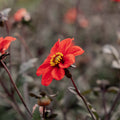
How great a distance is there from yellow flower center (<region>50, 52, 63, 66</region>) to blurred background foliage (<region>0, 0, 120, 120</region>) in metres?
0.24

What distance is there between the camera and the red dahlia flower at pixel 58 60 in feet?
2.49

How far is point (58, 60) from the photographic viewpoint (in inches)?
32.3

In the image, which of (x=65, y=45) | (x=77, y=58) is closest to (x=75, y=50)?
(x=65, y=45)

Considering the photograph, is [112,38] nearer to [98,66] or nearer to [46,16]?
[98,66]

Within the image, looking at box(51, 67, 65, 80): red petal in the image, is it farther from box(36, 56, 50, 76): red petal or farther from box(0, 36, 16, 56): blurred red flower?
box(0, 36, 16, 56): blurred red flower

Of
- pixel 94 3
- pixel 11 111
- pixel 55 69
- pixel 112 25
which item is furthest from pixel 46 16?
pixel 55 69

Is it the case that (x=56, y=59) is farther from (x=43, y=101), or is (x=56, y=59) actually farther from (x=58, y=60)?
(x=43, y=101)

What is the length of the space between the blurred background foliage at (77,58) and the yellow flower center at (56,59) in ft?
0.80

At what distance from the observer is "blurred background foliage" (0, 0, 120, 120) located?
1.25 m

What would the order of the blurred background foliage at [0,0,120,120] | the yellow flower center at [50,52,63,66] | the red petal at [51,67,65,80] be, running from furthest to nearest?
the blurred background foliage at [0,0,120,120], the yellow flower center at [50,52,63,66], the red petal at [51,67,65,80]

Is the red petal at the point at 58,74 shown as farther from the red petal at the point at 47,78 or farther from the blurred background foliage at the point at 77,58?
the blurred background foliage at the point at 77,58

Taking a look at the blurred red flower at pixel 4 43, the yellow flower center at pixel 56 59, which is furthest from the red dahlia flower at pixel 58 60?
the blurred red flower at pixel 4 43

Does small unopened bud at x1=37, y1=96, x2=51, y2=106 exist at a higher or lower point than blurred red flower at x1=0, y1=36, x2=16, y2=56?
Answer: lower

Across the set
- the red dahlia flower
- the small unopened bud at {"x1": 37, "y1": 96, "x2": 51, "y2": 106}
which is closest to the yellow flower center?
the red dahlia flower
